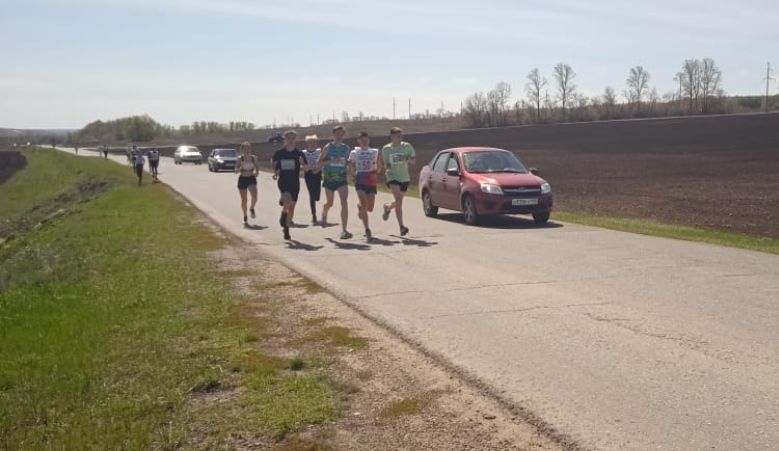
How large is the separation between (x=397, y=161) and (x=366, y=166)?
2.00 ft

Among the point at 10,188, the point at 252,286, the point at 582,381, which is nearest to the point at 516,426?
the point at 582,381

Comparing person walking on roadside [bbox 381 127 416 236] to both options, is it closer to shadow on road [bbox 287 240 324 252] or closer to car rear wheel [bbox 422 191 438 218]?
shadow on road [bbox 287 240 324 252]

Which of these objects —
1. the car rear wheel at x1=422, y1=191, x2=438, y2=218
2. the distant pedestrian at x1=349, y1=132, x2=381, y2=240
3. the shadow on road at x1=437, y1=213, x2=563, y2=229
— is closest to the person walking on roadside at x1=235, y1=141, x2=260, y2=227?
the car rear wheel at x1=422, y1=191, x2=438, y2=218

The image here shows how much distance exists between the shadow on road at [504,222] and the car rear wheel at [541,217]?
0.11 metres

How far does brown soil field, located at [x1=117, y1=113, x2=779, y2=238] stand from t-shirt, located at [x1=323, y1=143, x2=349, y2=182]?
320 inches

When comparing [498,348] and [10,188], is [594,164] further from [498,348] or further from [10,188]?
[10,188]

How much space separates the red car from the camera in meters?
16.0

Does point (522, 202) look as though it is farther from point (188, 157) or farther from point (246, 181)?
point (188, 157)

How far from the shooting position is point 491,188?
1611 cm

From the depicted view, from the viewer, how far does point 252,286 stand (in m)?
9.36

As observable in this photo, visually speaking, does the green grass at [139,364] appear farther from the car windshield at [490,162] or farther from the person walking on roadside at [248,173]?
the car windshield at [490,162]

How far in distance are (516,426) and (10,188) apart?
72.0m

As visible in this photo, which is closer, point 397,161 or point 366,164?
point 366,164

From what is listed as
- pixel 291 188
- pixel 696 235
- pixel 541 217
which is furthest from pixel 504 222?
pixel 291 188
